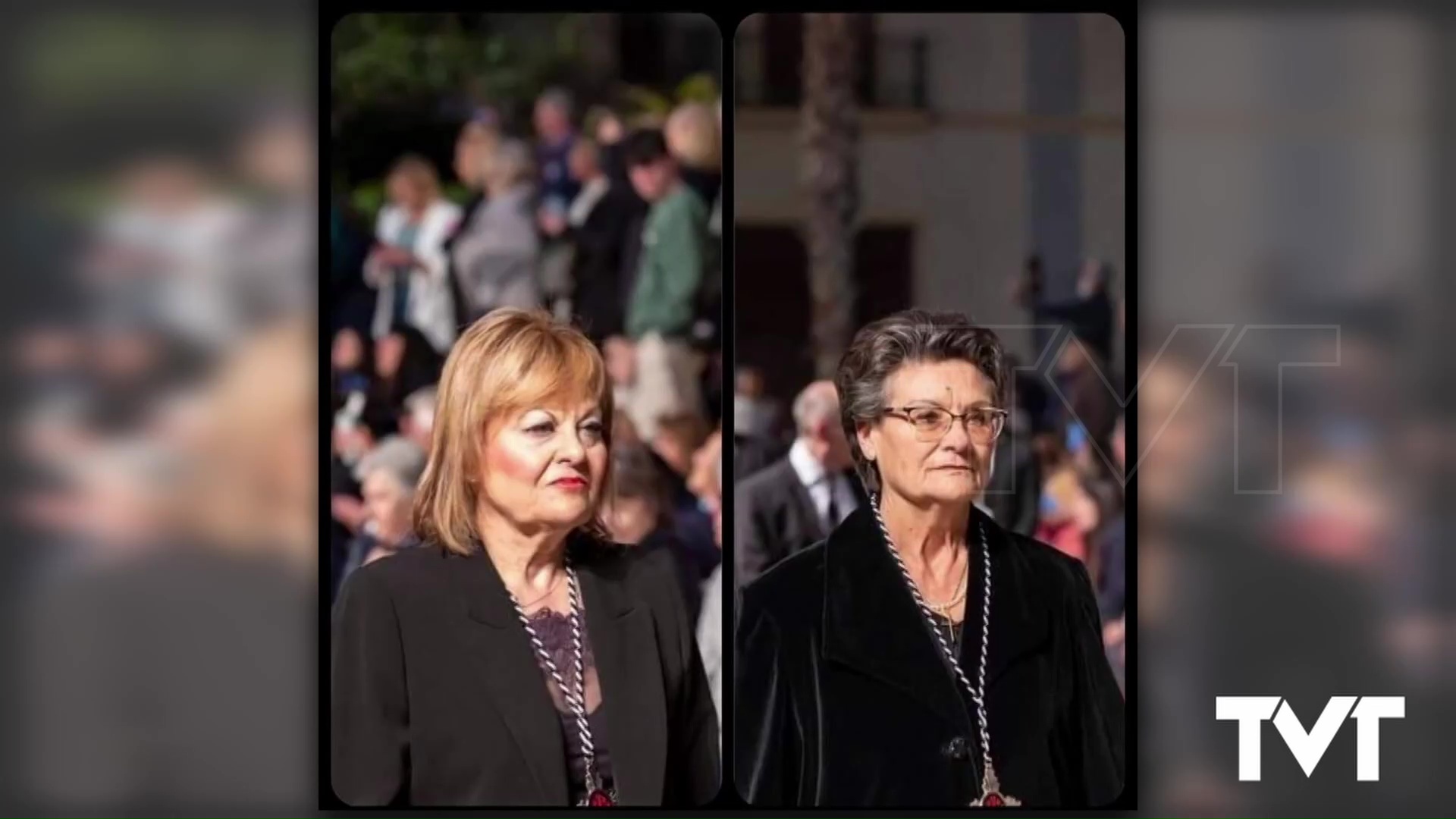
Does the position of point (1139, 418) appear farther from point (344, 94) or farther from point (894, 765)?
point (344, 94)

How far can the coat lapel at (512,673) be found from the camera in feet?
18.5

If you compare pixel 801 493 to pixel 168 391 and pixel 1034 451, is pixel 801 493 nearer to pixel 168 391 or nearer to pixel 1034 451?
pixel 1034 451

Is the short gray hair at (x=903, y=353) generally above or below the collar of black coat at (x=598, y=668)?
above

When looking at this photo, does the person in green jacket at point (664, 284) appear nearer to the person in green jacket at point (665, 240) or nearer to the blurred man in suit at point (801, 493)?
the person in green jacket at point (665, 240)

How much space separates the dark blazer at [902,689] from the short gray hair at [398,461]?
2.63ft

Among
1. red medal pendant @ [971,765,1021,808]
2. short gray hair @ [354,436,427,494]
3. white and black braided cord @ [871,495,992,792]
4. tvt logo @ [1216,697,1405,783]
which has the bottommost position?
red medal pendant @ [971,765,1021,808]

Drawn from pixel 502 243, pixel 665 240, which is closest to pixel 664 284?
pixel 665 240

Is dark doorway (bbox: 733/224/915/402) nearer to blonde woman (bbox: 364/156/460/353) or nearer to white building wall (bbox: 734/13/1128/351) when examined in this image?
white building wall (bbox: 734/13/1128/351)

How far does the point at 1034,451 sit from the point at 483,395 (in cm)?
126

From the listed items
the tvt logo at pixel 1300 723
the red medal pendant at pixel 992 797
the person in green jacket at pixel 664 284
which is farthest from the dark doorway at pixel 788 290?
the tvt logo at pixel 1300 723

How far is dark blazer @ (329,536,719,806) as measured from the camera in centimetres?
565

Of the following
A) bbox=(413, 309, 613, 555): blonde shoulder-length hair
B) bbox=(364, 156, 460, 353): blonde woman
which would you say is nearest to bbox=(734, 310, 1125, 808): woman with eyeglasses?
bbox=(413, 309, 613, 555): blonde shoulder-length hair

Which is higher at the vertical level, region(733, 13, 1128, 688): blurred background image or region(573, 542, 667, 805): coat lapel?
region(733, 13, 1128, 688): blurred background image

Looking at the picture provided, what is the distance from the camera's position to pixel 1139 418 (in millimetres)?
5676
